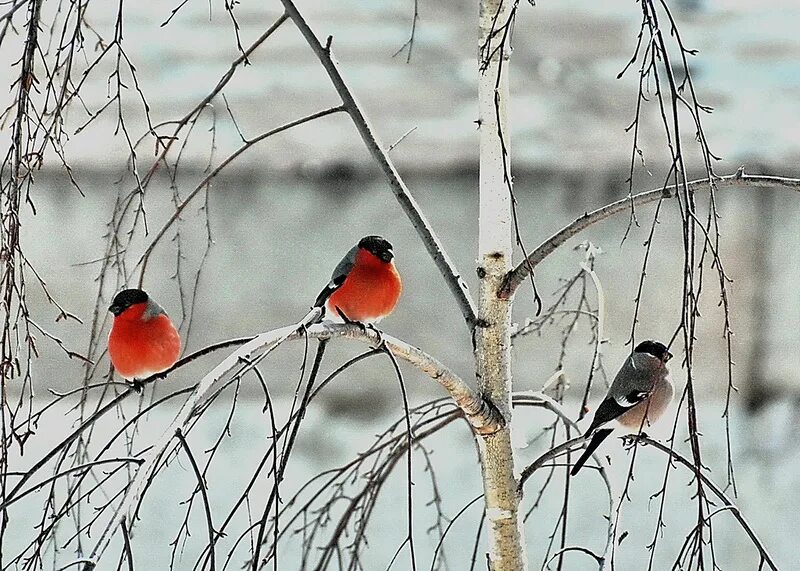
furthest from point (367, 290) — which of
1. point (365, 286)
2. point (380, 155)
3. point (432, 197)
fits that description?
point (432, 197)

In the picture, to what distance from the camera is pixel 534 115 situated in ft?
5.33

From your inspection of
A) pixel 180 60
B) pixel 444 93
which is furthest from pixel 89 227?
pixel 444 93

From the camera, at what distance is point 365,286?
1045mm

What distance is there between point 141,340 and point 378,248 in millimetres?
256

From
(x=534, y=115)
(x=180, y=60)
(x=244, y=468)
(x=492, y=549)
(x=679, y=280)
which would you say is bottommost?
(x=492, y=549)

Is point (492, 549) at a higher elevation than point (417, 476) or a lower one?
lower

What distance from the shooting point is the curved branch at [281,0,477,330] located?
666 millimetres

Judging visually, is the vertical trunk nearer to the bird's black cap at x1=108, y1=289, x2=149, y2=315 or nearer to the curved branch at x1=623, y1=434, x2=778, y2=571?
the curved branch at x1=623, y1=434, x2=778, y2=571

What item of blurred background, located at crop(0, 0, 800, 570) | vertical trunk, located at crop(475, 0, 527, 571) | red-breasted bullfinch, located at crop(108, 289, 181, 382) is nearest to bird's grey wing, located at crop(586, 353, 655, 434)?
vertical trunk, located at crop(475, 0, 527, 571)

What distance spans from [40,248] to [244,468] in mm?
471

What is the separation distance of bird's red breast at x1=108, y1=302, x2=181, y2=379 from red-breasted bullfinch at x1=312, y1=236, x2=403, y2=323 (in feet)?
0.51

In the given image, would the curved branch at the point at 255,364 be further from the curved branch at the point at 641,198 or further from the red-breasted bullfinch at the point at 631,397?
the red-breasted bullfinch at the point at 631,397

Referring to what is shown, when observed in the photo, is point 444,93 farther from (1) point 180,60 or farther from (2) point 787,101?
(2) point 787,101

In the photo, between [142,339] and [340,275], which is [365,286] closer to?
[340,275]
